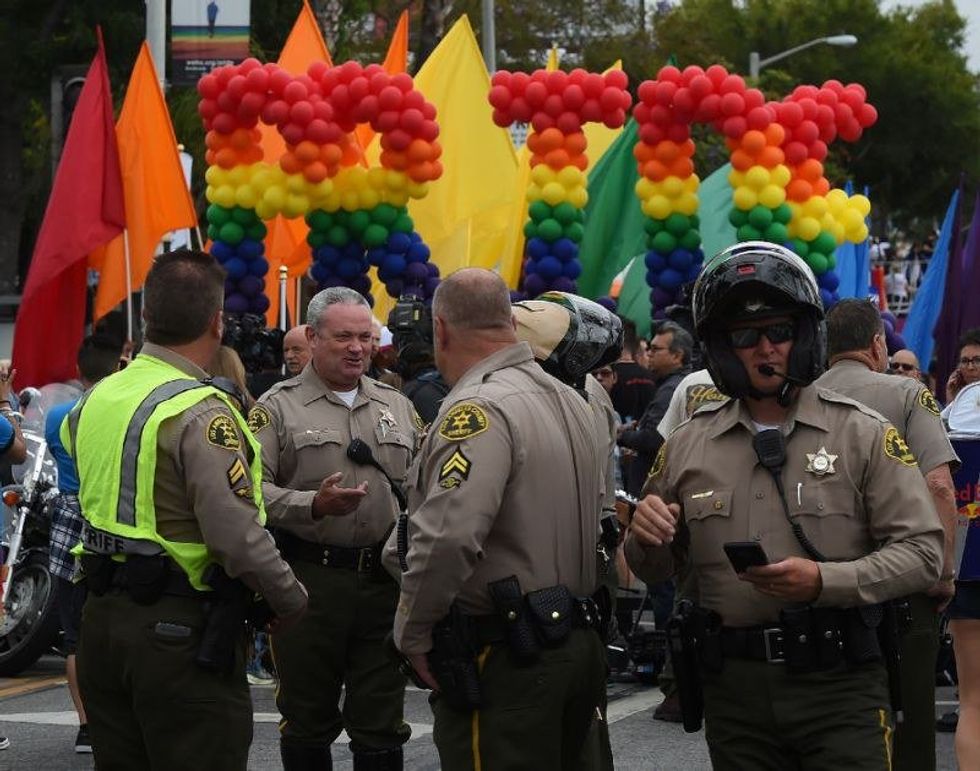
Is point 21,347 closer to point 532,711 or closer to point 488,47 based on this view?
point 532,711

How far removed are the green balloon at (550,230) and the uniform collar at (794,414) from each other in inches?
397

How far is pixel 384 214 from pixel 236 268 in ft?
4.05

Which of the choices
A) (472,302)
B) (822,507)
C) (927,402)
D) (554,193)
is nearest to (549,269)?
(554,193)

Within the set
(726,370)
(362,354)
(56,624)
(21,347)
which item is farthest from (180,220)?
(726,370)

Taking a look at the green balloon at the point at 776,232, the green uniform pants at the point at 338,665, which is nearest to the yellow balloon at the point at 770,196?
the green balloon at the point at 776,232

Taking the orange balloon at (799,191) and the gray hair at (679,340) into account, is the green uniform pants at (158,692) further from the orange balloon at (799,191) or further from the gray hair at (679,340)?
the orange balloon at (799,191)

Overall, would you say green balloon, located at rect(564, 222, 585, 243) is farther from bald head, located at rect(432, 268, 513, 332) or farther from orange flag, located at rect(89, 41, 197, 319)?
bald head, located at rect(432, 268, 513, 332)

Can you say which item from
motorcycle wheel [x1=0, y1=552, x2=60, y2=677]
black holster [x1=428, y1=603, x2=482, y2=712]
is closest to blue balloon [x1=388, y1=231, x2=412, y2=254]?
motorcycle wheel [x1=0, y1=552, x2=60, y2=677]

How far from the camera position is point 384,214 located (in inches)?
584

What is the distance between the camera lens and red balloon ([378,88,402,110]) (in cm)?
1449

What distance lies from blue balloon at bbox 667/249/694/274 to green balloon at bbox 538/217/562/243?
93 cm

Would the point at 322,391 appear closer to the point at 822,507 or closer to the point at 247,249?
the point at 822,507

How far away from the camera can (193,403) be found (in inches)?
215

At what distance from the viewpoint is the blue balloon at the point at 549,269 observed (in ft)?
49.3
